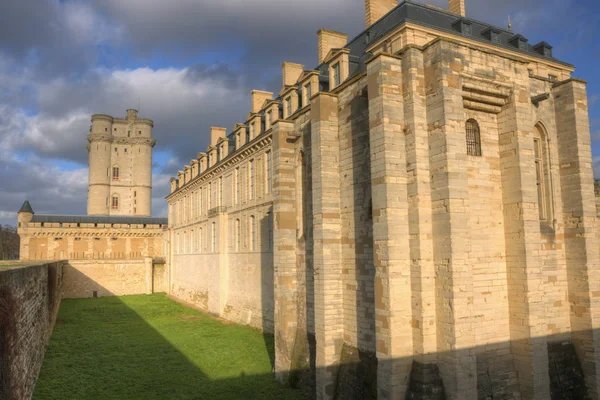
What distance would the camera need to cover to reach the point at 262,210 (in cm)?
2366

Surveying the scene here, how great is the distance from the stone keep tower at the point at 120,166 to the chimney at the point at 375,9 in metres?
49.4

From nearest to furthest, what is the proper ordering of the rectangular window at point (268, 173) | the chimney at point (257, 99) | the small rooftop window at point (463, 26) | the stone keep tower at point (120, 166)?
the small rooftop window at point (463, 26), the rectangular window at point (268, 173), the chimney at point (257, 99), the stone keep tower at point (120, 166)

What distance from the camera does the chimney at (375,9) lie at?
914 inches

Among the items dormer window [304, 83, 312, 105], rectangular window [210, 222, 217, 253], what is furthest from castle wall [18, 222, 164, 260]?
dormer window [304, 83, 312, 105]

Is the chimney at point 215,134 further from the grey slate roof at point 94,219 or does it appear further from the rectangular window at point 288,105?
the grey slate roof at point 94,219

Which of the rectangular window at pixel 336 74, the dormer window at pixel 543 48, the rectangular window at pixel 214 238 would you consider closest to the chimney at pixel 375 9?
the rectangular window at pixel 336 74

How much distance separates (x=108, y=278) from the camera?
42.4 m

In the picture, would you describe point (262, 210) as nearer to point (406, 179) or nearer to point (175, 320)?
point (175, 320)

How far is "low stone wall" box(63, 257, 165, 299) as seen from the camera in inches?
1618

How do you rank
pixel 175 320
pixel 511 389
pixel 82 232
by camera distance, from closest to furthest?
pixel 511 389 < pixel 175 320 < pixel 82 232

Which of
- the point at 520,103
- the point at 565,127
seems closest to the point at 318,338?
the point at 520,103

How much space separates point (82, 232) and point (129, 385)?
121 feet

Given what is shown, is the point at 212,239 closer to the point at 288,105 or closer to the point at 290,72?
the point at 290,72

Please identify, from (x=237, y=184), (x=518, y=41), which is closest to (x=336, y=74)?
(x=518, y=41)
